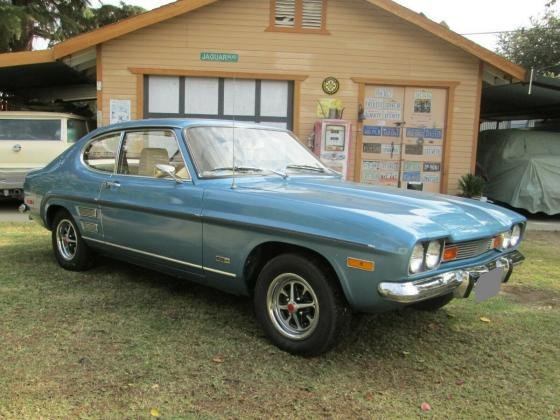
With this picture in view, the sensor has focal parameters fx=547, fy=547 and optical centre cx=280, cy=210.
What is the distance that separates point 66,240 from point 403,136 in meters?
7.86

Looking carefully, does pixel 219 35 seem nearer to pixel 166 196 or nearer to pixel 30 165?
pixel 30 165

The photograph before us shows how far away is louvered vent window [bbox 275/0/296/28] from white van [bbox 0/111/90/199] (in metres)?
4.58

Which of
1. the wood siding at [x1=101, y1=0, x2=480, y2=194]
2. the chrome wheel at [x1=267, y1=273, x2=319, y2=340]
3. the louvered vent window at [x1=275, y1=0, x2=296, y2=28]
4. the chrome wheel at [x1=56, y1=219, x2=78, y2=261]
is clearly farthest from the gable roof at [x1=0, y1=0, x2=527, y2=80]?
the chrome wheel at [x1=267, y1=273, x2=319, y2=340]

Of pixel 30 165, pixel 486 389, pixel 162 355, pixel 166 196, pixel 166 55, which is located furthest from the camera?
pixel 166 55

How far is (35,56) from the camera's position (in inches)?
443

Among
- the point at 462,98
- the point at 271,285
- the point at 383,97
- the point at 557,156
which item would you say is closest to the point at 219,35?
the point at 383,97

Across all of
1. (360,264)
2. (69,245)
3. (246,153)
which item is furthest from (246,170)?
(69,245)

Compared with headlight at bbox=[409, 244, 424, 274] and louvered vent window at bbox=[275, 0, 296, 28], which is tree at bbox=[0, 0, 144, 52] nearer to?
louvered vent window at bbox=[275, 0, 296, 28]

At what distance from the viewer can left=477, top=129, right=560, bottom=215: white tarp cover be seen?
35.5 feet

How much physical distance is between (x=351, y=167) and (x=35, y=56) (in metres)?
6.91

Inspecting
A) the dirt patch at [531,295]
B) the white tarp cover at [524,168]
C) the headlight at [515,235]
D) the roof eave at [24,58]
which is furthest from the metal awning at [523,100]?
the roof eave at [24,58]

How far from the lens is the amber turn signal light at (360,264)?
307 cm

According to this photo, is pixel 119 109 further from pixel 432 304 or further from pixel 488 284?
pixel 488 284

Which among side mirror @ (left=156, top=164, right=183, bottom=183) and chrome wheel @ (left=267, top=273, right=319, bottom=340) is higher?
side mirror @ (left=156, top=164, right=183, bottom=183)
